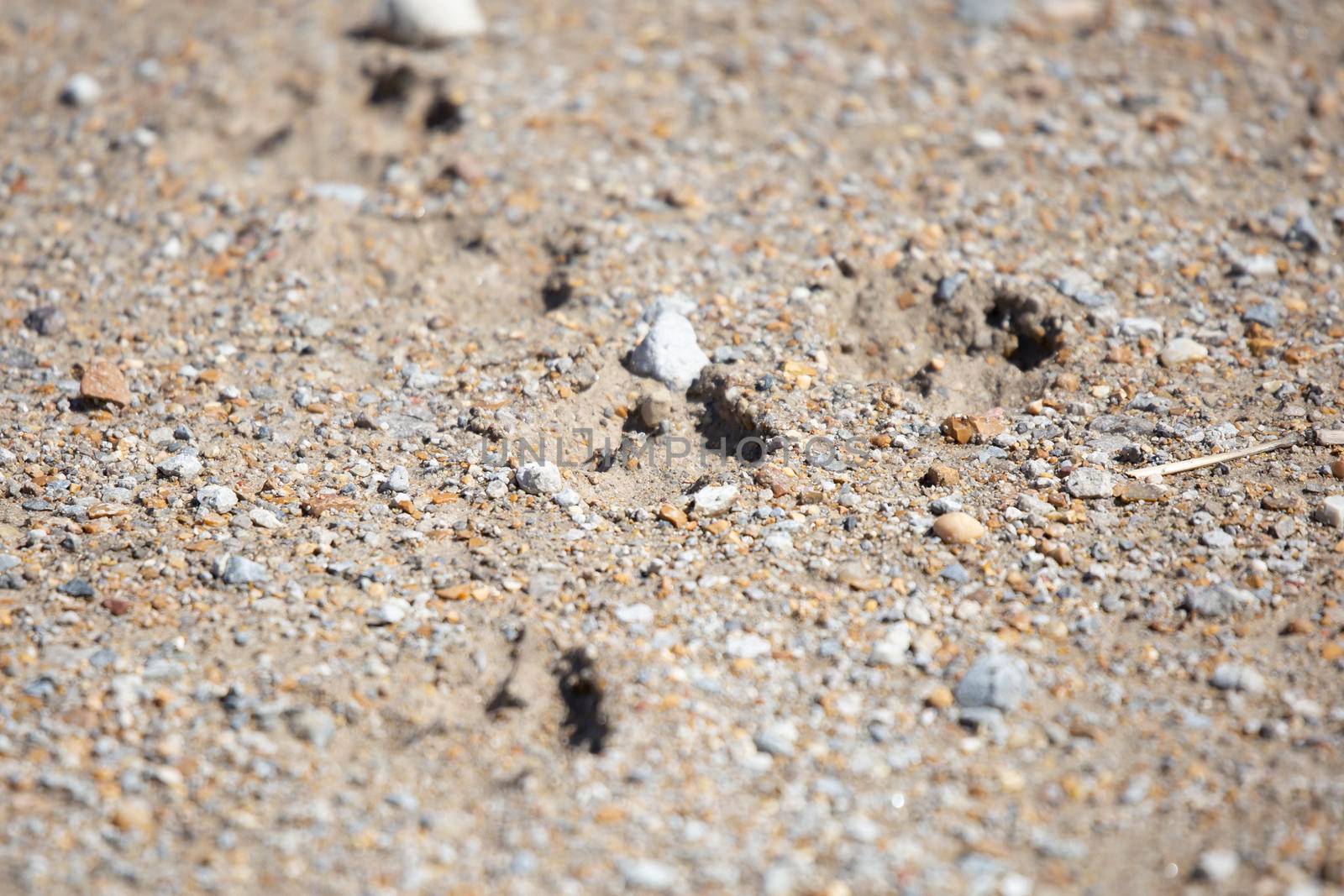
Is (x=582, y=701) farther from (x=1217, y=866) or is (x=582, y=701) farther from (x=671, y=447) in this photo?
(x=1217, y=866)

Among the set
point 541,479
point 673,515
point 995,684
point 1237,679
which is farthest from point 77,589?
point 1237,679

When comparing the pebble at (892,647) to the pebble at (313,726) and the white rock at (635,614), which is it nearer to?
the white rock at (635,614)

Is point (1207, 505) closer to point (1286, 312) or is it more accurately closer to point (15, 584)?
point (1286, 312)

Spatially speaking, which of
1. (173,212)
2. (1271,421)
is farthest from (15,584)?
(1271,421)

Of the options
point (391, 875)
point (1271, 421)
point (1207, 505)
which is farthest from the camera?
point (1271, 421)

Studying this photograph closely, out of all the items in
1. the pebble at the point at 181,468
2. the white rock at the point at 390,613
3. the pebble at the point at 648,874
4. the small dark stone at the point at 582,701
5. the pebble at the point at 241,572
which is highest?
the pebble at the point at 648,874

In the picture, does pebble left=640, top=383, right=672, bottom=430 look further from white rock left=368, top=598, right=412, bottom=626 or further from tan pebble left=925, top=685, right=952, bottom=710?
tan pebble left=925, top=685, right=952, bottom=710

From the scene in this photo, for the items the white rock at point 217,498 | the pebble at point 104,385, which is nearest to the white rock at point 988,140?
the white rock at point 217,498
